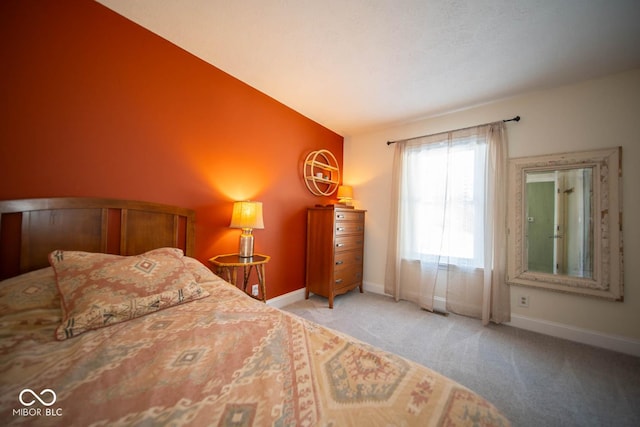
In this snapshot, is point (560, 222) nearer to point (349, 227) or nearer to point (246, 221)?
point (349, 227)

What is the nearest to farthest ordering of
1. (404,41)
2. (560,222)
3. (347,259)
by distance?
1. (404,41)
2. (560,222)
3. (347,259)

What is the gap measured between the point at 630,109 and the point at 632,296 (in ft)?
5.26

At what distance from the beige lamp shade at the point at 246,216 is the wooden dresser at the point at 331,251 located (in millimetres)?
922

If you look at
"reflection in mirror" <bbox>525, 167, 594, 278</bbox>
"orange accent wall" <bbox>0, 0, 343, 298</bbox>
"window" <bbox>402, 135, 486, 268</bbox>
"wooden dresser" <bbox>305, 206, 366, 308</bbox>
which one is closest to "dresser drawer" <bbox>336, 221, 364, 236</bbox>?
"wooden dresser" <bbox>305, 206, 366, 308</bbox>

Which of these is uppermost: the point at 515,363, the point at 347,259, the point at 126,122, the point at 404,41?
the point at 404,41

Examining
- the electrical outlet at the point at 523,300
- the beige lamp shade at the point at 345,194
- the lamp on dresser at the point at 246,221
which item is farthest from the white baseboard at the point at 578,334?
the lamp on dresser at the point at 246,221

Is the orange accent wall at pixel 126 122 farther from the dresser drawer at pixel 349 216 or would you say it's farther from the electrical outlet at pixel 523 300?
the electrical outlet at pixel 523 300

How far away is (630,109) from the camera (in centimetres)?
187

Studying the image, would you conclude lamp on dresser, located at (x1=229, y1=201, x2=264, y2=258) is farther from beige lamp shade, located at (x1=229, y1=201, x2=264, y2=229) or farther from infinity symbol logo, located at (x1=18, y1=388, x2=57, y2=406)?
infinity symbol logo, located at (x1=18, y1=388, x2=57, y2=406)

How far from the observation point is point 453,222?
2.62m

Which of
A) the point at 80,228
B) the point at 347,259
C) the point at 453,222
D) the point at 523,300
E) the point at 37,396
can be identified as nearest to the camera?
the point at 37,396

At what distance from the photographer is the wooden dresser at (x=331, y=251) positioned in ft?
8.71

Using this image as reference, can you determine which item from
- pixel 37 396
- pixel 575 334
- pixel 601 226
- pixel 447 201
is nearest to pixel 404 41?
pixel 447 201

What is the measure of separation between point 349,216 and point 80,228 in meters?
2.46
